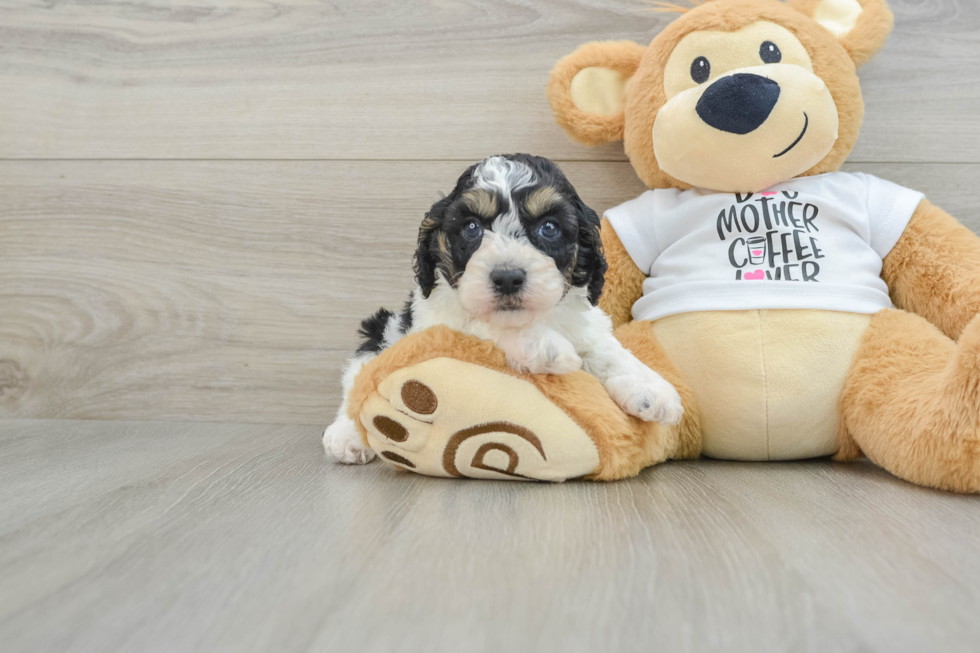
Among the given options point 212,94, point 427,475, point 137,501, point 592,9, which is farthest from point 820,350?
point 212,94

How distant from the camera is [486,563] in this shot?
88cm

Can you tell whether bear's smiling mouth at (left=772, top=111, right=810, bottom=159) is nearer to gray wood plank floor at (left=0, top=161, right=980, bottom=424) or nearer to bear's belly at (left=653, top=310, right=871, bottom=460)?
bear's belly at (left=653, top=310, right=871, bottom=460)

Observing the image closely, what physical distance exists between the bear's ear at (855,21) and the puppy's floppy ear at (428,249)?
3.27 ft

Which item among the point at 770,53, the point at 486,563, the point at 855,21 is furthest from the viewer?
the point at 855,21

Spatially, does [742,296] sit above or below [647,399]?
above

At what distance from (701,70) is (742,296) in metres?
0.50

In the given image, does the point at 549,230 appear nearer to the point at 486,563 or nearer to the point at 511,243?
the point at 511,243

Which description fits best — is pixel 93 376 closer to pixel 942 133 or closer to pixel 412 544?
pixel 412 544

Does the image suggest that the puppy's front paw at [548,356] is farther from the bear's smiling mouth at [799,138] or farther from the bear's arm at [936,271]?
the bear's arm at [936,271]

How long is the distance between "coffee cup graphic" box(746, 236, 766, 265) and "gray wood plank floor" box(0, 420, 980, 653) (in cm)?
44

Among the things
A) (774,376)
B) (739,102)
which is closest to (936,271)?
(774,376)

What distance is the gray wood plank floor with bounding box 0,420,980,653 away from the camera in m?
0.70

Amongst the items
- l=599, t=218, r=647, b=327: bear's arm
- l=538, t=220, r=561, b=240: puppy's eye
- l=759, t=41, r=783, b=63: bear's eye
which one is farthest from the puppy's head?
l=759, t=41, r=783, b=63: bear's eye

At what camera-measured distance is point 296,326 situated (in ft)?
6.64
